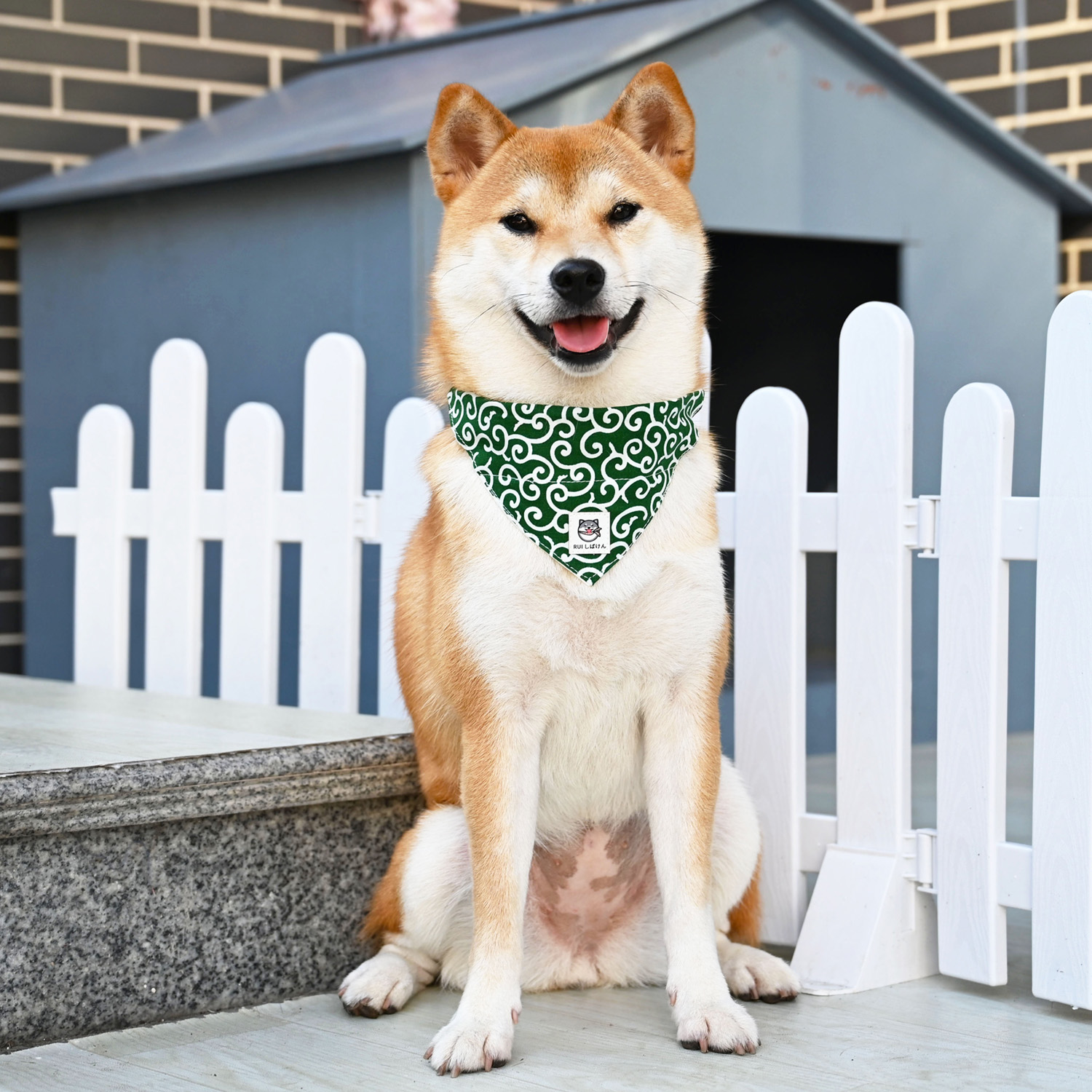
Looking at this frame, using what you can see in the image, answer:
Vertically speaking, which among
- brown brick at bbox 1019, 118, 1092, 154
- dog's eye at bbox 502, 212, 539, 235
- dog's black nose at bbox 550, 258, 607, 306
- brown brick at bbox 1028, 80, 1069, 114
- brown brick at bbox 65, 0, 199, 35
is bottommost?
dog's black nose at bbox 550, 258, 607, 306

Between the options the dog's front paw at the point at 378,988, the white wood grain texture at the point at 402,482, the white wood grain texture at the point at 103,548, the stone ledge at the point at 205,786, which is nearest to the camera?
the stone ledge at the point at 205,786

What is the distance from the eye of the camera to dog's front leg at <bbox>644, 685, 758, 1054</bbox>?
6.83ft

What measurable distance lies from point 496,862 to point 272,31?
344cm

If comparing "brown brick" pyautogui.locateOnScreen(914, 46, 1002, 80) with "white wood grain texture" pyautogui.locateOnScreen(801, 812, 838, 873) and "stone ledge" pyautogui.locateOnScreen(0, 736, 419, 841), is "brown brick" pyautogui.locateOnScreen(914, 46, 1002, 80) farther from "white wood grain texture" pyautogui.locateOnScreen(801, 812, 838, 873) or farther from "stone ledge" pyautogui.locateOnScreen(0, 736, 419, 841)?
"stone ledge" pyautogui.locateOnScreen(0, 736, 419, 841)

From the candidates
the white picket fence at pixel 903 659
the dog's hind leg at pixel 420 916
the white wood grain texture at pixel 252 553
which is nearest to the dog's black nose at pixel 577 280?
the white picket fence at pixel 903 659

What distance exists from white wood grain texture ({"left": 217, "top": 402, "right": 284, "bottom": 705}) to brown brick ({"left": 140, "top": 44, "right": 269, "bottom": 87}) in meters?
1.78

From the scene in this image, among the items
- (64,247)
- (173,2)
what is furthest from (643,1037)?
(173,2)

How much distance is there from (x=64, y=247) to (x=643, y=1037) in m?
2.99

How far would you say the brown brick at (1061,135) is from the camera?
4645 millimetres

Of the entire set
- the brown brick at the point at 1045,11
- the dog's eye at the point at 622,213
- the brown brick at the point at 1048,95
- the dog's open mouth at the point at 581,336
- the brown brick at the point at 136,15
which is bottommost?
the dog's open mouth at the point at 581,336

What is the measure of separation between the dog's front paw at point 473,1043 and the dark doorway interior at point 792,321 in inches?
114

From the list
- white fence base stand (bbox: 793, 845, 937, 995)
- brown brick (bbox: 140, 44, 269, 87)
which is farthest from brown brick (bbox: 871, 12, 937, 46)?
white fence base stand (bbox: 793, 845, 937, 995)

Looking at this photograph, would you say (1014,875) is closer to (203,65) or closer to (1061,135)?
(1061,135)

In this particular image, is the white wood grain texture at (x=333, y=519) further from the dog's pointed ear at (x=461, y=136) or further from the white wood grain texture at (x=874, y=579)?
the white wood grain texture at (x=874, y=579)
